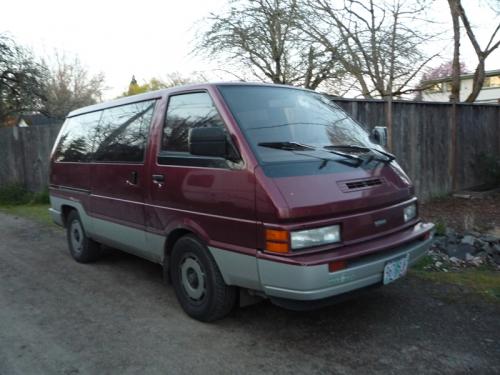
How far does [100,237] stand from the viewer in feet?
18.0

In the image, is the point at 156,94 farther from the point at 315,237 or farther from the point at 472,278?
the point at 472,278

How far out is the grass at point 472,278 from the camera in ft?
14.5

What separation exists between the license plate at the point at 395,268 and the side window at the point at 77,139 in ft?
12.5

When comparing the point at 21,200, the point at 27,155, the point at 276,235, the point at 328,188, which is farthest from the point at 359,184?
the point at 27,155

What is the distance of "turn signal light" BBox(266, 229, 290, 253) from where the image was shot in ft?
10.4

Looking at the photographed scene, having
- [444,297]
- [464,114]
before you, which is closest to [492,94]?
[464,114]

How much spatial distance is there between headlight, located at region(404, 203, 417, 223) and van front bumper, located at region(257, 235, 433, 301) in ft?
1.99

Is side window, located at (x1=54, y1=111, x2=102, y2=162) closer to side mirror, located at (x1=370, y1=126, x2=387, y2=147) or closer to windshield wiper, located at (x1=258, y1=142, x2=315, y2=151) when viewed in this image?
windshield wiper, located at (x1=258, y1=142, x2=315, y2=151)

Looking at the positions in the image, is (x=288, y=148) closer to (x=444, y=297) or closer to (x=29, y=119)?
(x=444, y=297)

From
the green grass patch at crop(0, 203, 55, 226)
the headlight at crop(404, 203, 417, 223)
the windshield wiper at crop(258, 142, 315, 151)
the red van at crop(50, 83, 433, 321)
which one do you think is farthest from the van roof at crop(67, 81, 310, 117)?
the green grass patch at crop(0, 203, 55, 226)

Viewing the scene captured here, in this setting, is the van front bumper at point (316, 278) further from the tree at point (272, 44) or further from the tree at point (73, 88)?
the tree at point (73, 88)

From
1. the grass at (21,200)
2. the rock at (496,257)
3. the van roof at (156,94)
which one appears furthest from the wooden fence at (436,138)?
the grass at (21,200)

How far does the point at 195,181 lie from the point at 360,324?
183cm

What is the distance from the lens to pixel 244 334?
3797 mm
